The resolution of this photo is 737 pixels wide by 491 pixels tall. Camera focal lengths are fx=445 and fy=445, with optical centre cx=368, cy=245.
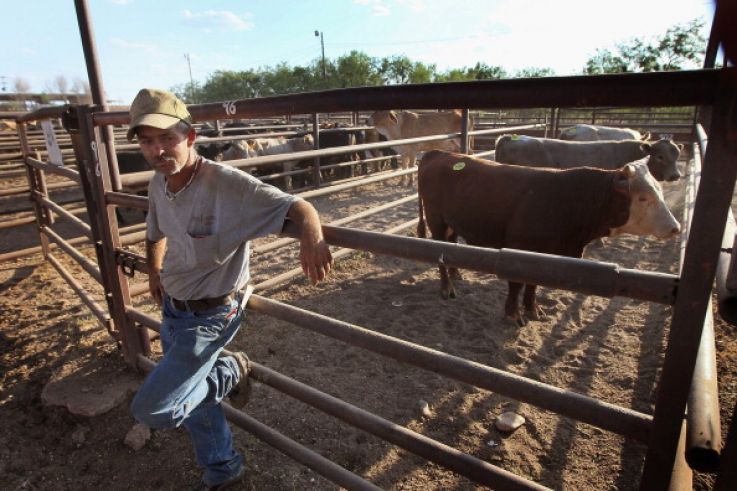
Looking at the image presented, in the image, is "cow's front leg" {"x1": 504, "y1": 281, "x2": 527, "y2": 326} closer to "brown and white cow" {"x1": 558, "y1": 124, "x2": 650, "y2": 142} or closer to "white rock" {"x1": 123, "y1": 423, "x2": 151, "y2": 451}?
"white rock" {"x1": 123, "y1": 423, "x2": 151, "y2": 451}

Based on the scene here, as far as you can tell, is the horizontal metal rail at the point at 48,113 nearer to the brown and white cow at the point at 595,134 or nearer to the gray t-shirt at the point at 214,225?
the gray t-shirt at the point at 214,225

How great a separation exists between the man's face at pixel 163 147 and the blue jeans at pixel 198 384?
605mm

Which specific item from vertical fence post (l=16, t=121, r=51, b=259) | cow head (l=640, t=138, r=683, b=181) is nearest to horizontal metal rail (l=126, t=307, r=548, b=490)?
vertical fence post (l=16, t=121, r=51, b=259)

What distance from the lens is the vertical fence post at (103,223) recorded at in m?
2.62

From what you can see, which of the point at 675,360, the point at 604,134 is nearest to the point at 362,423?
the point at 675,360

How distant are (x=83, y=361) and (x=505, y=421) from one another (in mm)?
2951

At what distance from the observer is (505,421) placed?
254 centimetres

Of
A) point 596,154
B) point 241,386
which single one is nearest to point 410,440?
point 241,386

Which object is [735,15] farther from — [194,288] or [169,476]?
[169,476]

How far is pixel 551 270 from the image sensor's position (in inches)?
44.2

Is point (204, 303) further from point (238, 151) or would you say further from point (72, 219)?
point (238, 151)

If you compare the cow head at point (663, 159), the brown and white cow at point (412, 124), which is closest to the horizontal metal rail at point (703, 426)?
the cow head at point (663, 159)

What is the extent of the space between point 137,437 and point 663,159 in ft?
25.2

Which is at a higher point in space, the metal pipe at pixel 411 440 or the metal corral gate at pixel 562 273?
the metal corral gate at pixel 562 273
